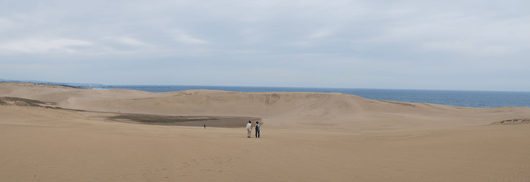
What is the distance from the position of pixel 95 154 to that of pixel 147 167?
247 cm

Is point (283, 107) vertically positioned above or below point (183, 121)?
above

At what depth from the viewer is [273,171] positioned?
7.34 meters

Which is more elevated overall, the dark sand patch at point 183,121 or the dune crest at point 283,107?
the dune crest at point 283,107

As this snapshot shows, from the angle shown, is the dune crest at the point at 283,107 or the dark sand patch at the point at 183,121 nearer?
the dark sand patch at the point at 183,121

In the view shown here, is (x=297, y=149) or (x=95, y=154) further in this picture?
(x=297, y=149)

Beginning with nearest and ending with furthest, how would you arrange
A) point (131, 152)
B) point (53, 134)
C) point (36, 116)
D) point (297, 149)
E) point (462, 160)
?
point (462, 160) < point (131, 152) < point (297, 149) < point (53, 134) < point (36, 116)

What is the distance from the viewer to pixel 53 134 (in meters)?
11.7

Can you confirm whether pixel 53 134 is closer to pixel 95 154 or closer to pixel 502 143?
pixel 95 154

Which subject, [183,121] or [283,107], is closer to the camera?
[183,121]

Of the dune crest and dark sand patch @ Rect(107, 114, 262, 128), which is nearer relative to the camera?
dark sand patch @ Rect(107, 114, 262, 128)

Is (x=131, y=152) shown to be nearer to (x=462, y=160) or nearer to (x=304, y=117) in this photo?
(x=462, y=160)

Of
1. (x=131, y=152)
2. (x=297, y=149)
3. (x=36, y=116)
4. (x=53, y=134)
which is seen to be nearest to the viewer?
(x=131, y=152)

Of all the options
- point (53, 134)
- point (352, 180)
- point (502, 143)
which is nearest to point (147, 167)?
point (352, 180)

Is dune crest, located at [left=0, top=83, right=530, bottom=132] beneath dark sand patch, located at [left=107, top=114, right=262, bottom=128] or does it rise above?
above
